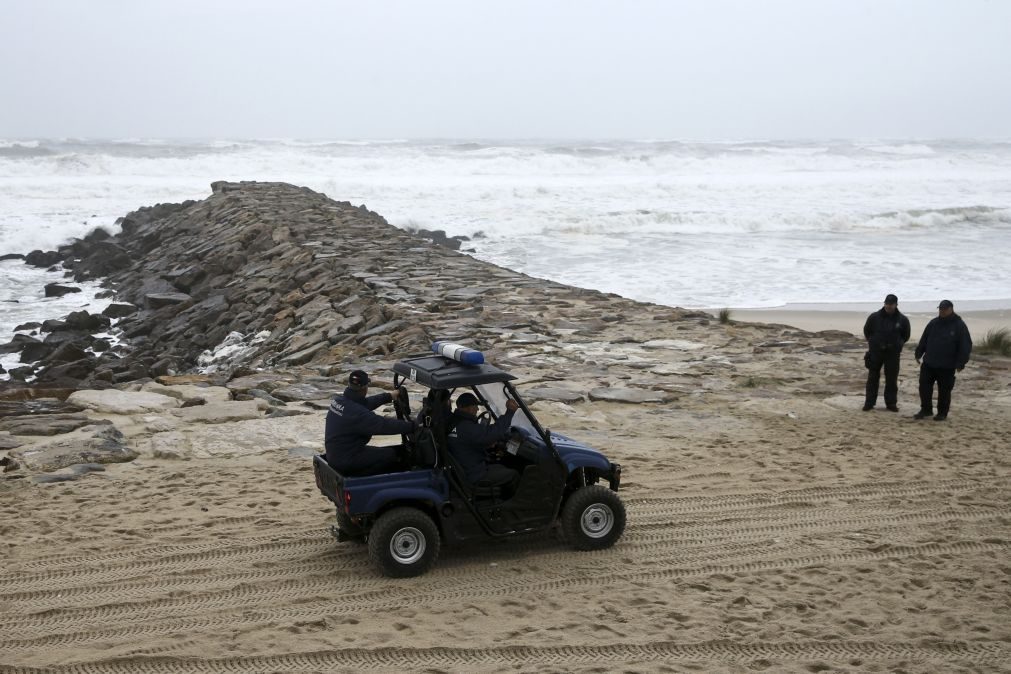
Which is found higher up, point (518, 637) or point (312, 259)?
point (312, 259)

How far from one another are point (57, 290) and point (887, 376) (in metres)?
18.2

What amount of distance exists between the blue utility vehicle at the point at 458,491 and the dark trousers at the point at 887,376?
4.62 meters

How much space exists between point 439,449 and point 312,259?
13.1 metres

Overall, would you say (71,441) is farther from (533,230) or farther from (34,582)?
A: (533,230)

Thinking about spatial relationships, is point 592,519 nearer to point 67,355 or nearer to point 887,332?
point 887,332

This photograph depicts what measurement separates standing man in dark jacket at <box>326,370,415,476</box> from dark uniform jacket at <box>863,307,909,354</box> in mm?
5814

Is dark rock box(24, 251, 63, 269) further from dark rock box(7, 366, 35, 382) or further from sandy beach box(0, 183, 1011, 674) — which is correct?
sandy beach box(0, 183, 1011, 674)

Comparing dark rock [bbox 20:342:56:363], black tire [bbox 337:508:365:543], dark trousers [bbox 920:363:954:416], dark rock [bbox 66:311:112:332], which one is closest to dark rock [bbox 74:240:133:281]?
dark rock [bbox 66:311:112:332]

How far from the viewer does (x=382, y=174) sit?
53281 mm

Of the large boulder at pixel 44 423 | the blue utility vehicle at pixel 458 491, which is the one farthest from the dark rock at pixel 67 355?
the blue utility vehicle at pixel 458 491

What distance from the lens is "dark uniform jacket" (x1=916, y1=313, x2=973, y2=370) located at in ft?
31.8

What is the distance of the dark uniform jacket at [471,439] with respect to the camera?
6129 mm

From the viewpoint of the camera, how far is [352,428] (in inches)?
241

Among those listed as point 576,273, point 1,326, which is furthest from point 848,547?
point 576,273
